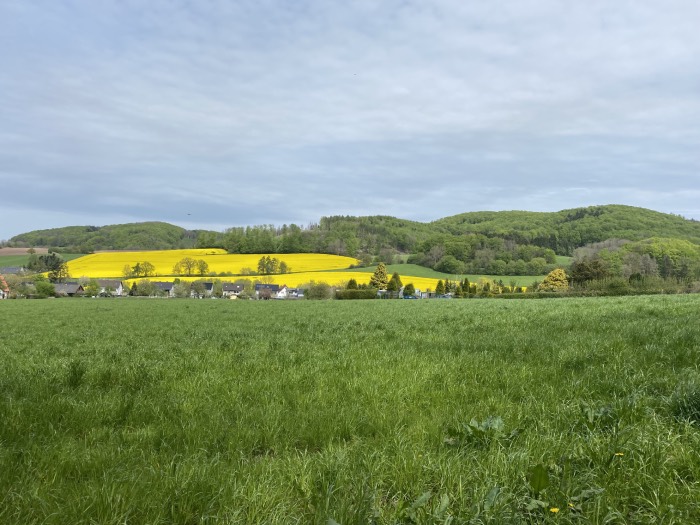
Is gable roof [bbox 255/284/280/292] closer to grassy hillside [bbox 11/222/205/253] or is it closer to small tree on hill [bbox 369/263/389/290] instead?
small tree on hill [bbox 369/263/389/290]

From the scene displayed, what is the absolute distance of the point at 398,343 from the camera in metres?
9.48

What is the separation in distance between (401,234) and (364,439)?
490 ft

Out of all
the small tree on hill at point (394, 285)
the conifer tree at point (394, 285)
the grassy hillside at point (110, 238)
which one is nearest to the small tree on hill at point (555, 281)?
the small tree on hill at point (394, 285)

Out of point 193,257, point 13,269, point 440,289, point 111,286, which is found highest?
point 193,257

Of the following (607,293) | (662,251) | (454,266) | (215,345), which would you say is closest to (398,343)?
(215,345)

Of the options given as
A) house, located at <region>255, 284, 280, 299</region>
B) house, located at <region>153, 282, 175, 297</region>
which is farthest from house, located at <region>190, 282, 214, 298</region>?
house, located at <region>255, 284, 280, 299</region>

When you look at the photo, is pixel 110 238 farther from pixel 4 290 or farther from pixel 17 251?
pixel 4 290

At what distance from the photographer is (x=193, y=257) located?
126375mm

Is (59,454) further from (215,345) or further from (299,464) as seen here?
(215,345)

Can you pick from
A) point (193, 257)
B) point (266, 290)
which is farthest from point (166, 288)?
point (266, 290)

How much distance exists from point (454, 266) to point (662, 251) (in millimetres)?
45899

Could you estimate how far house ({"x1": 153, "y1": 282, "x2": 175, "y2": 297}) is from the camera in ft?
335

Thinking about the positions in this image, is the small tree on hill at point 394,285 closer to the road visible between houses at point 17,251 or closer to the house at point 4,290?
the house at point 4,290

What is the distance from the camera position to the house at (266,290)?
95.0 meters
